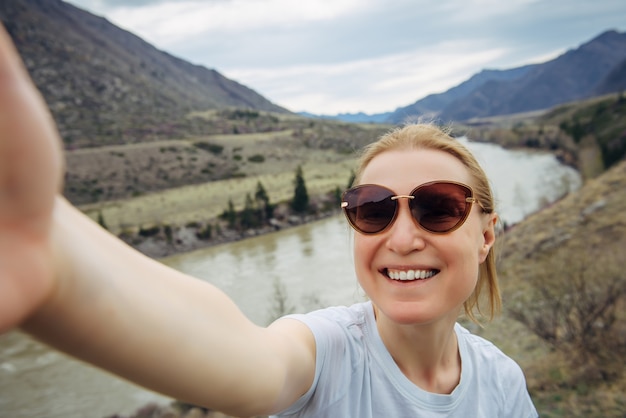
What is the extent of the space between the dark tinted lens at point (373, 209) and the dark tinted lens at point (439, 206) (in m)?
A: 0.06

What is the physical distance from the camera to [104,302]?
0.62m

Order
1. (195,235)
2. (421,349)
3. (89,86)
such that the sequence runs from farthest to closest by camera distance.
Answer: (89,86) < (195,235) < (421,349)

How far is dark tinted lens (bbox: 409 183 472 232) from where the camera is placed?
1.23 m

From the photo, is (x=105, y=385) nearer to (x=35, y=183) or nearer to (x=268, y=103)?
(x=35, y=183)

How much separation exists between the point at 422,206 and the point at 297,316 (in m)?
0.43

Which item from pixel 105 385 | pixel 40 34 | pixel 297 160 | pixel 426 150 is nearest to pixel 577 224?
pixel 105 385

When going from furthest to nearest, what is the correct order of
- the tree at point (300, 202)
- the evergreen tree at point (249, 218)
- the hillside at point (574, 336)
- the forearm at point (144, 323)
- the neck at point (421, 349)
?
the tree at point (300, 202), the evergreen tree at point (249, 218), the hillside at point (574, 336), the neck at point (421, 349), the forearm at point (144, 323)

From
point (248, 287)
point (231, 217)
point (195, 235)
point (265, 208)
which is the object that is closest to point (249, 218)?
point (231, 217)

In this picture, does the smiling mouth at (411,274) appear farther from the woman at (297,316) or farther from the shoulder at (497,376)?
the shoulder at (497,376)

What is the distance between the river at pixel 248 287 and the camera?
11492mm

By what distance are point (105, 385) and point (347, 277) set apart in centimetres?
808

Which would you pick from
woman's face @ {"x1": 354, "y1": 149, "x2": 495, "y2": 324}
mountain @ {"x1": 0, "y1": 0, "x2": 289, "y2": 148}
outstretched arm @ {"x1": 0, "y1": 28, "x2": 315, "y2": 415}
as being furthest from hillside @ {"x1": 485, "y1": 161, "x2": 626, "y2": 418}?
mountain @ {"x1": 0, "y1": 0, "x2": 289, "y2": 148}

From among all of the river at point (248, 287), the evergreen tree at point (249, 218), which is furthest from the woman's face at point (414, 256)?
the evergreen tree at point (249, 218)

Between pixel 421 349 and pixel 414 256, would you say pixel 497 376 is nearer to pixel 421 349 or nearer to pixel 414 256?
pixel 421 349
